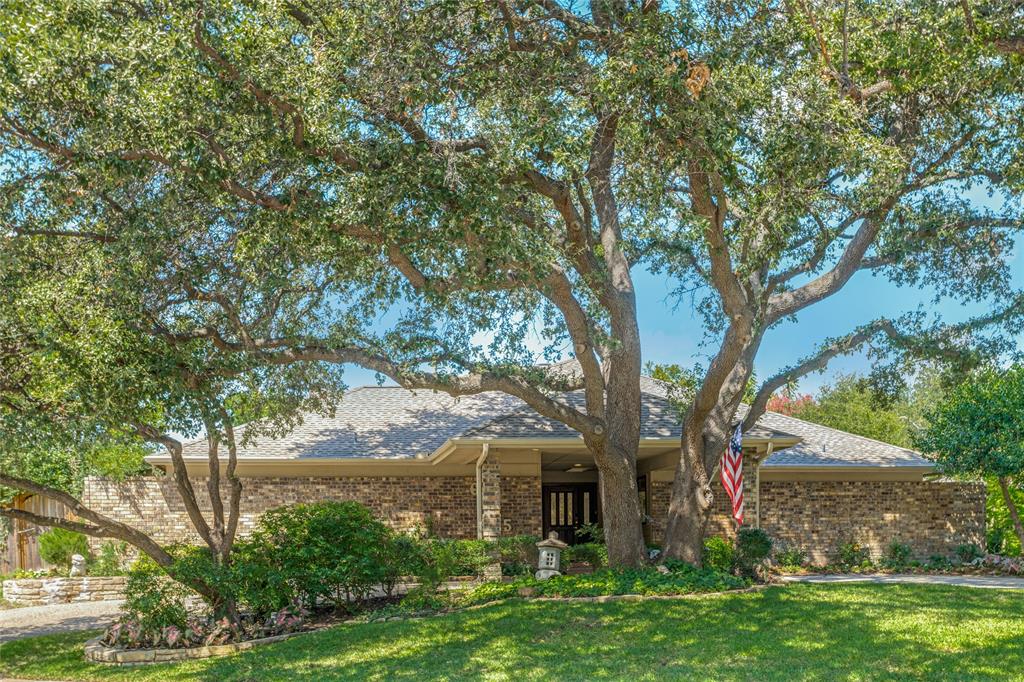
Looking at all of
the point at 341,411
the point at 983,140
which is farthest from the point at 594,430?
the point at 341,411

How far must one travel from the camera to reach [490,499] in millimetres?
17859

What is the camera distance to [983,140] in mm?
12359

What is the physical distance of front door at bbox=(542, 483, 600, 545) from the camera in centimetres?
2330

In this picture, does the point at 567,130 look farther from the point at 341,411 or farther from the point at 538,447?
the point at 341,411

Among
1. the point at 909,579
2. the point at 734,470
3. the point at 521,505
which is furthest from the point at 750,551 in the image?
the point at 521,505

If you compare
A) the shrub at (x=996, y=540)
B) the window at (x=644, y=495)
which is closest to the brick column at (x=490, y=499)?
the window at (x=644, y=495)

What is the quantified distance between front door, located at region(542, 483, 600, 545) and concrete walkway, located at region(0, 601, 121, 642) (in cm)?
1013

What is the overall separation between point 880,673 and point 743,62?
6716 mm

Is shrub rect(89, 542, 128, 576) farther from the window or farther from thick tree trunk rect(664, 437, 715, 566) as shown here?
thick tree trunk rect(664, 437, 715, 566)

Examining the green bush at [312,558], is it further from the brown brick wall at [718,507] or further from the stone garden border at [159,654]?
the brown brick wall at [718,507]

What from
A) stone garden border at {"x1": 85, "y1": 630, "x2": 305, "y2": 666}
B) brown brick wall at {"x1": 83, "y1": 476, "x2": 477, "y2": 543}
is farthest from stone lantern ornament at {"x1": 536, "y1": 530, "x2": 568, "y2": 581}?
stone garden border at {"x1": 85, "y1": 630, "x2": 305, "y2": 666}

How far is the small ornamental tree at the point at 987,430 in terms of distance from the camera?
17641 millimetres

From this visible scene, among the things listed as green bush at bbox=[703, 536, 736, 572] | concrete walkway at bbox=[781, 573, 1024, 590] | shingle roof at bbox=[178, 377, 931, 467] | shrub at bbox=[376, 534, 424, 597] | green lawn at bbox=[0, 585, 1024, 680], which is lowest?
concrete walkway at bbox=[781, 573, 1024, 590]

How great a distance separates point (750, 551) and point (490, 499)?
495 centimetres
